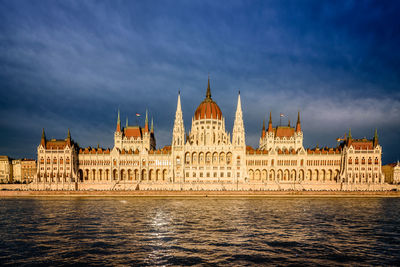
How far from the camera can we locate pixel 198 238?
104 ft

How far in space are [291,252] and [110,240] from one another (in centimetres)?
1941

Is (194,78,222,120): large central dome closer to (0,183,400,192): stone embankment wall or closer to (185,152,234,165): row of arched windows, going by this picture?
(185,152,234,165): row of arched windows

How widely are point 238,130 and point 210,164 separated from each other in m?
17.0

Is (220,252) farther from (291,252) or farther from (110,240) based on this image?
(110,240)

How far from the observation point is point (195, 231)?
3503 centimetres

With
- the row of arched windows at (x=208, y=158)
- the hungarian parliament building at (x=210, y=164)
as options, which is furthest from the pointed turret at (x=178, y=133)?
the row of arched windows at (x=208, y=158)

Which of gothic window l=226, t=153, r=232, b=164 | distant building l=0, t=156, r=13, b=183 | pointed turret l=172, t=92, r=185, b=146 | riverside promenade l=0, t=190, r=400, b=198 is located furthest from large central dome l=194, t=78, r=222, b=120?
distant building l=0, t=156, r=13, b=183

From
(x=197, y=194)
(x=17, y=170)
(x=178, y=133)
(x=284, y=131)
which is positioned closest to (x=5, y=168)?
(x=17, y=170)

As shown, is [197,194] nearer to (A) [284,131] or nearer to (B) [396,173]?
(A) [284,131]

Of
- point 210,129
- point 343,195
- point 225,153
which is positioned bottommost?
point 343,195

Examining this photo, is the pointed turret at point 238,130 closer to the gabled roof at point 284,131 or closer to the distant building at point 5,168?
the gabled roof at point 284,131

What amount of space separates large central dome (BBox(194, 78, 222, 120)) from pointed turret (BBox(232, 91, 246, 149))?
11429 millimetres

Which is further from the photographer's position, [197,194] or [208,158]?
[208,158]

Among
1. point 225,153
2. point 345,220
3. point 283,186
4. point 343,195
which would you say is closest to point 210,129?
point 225,153
